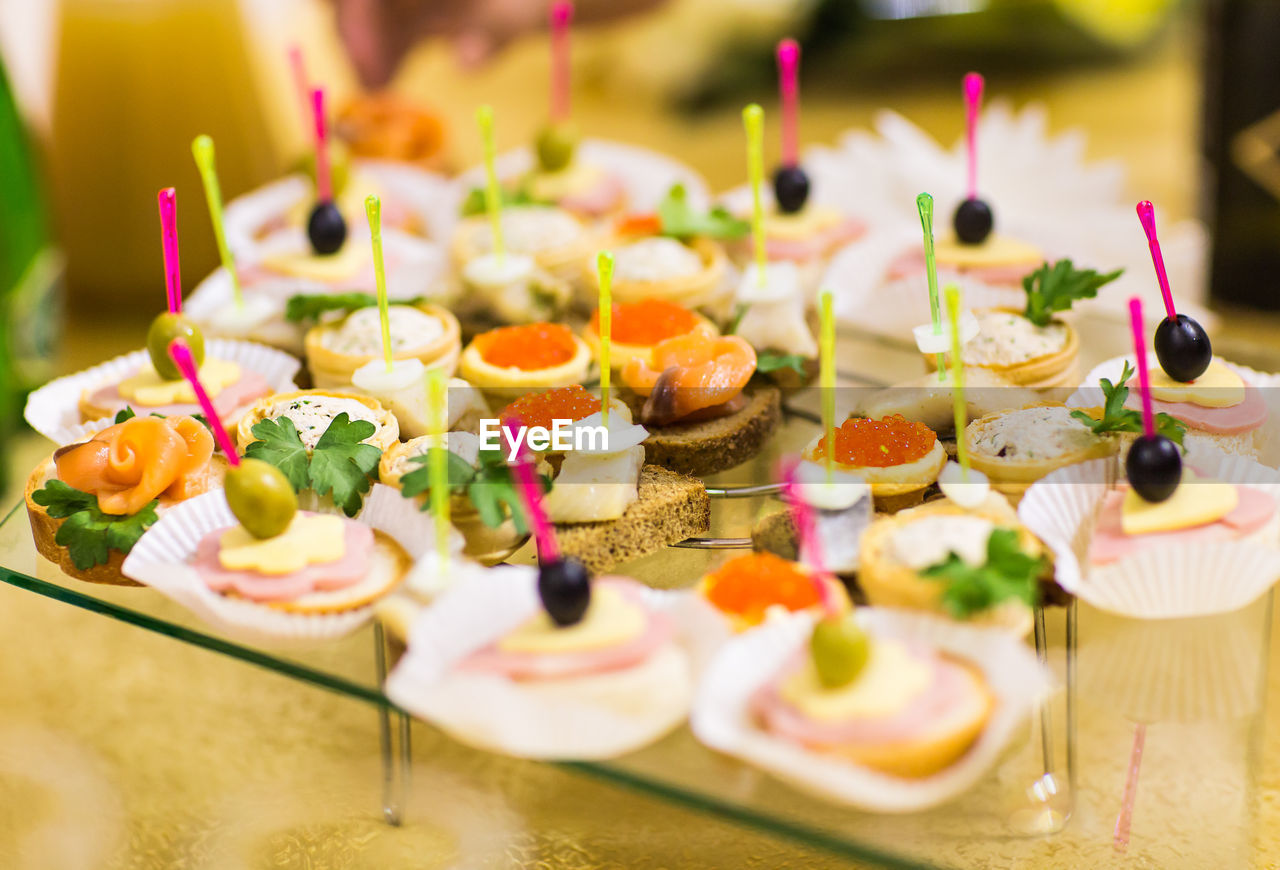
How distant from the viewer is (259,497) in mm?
1317

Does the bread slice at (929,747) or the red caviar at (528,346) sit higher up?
the red caviar at (528,346)

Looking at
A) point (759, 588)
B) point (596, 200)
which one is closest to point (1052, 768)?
point (759, 588)

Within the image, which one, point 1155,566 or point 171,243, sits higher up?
point 171,243

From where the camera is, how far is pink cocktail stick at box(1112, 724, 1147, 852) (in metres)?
1.47

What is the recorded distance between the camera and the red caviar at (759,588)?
4.17ft

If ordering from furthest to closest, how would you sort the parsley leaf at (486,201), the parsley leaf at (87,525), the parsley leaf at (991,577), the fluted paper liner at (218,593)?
the parsley leaf at (486,201), the parsley leaf at (87,525), the fluted paper liner at (218,593), the parsley leaf at (991,577)

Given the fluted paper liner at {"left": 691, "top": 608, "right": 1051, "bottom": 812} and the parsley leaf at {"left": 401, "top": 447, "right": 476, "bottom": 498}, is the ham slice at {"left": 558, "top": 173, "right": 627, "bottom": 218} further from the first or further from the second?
the fluted paper liner at {"left": 691, "top": 608, "right": 1051, "bottom": 812}

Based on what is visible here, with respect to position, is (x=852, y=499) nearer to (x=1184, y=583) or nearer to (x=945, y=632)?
(x=945, y=632)

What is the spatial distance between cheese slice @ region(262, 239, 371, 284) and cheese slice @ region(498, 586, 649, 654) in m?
0.92

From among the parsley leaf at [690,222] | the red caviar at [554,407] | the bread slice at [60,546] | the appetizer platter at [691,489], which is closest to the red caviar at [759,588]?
the appetizer platter at [691,489]

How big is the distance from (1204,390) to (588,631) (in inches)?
30.9

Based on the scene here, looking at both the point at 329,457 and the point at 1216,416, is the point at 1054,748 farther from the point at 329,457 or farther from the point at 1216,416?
the point at 329,457

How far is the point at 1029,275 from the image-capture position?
1.80m

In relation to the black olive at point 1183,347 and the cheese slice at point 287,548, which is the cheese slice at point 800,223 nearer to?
the black olive at point 1183,347
